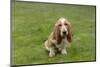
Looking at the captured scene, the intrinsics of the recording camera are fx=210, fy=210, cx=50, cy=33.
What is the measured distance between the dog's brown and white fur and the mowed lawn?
0.17ft

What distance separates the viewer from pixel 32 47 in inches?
91.0

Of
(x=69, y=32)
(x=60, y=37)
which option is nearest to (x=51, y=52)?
(x=60, y=37)

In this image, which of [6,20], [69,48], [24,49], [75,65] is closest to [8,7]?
[6,20]

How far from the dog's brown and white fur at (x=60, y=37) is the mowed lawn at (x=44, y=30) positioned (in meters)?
0.05

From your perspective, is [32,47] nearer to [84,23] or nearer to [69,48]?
[69,48]

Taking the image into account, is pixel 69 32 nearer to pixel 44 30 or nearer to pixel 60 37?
pixel 60 37

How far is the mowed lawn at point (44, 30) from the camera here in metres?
2.25

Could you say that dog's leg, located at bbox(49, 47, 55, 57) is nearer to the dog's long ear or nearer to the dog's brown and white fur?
the dog's brown and white fur

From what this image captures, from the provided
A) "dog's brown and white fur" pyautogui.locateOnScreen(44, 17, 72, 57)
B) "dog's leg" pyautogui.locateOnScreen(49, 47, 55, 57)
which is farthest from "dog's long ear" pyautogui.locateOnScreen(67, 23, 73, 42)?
"dog's leg" pyautogui.locateOnScreen(49, 47, 55, 57)

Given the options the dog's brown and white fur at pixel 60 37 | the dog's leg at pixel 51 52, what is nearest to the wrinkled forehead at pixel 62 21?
the dog's brown and white fur at pixel 60 37

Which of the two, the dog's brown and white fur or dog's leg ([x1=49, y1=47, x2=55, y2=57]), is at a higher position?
the dog's brown and white fur

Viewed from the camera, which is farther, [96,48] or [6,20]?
[96,48]

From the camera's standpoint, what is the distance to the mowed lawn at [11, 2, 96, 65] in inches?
88.7

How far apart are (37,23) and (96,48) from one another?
84 cm
